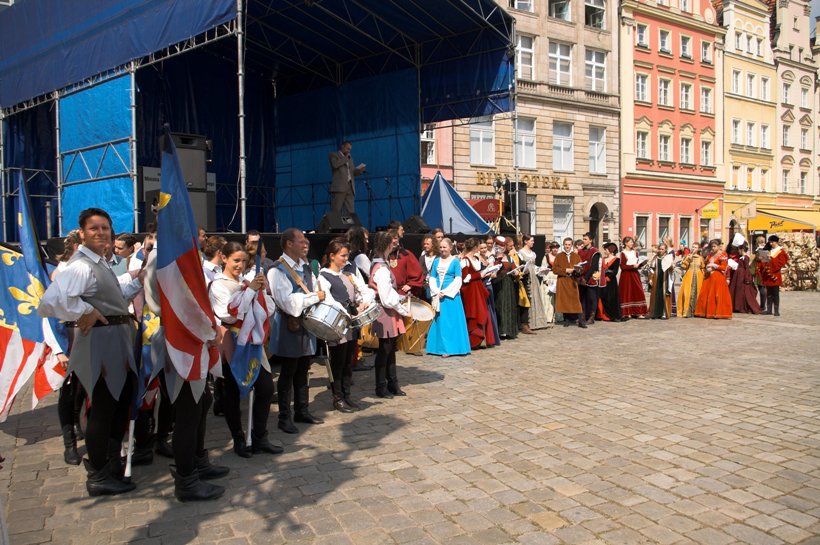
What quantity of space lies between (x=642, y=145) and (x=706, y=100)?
6867mm

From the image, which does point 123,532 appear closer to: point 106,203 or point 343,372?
point 343,372

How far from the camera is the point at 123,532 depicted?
387 centimetres

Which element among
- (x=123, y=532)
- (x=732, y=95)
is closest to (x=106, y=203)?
(x=123, y=532)

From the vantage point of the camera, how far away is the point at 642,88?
3475cm

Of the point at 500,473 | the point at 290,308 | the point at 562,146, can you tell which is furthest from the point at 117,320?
the point at 562,146

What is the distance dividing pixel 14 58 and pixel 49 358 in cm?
1423

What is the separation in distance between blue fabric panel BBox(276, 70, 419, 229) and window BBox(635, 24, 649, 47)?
2188cm

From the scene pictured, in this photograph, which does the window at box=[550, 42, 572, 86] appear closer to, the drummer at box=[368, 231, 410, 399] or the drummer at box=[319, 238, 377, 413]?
the drummer at box=[368, 231, 410, 399]

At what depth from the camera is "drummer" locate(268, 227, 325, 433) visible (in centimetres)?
561

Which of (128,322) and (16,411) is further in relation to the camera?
(16,411)

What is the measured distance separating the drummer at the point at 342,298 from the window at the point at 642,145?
103ft

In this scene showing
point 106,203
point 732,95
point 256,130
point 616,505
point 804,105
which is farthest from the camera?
point 804,105

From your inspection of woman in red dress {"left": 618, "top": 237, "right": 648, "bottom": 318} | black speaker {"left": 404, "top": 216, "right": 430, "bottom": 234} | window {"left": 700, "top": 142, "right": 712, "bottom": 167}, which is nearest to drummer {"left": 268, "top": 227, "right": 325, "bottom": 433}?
black speaker {"left": 404, "top": 216, "right": 430, "bottom": 234}

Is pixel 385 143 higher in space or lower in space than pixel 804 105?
lower
